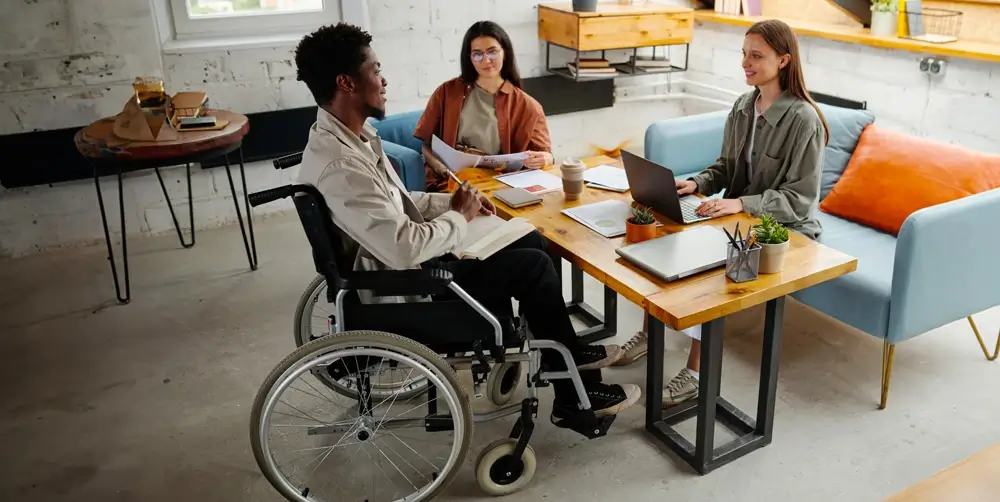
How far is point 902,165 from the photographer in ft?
9.06

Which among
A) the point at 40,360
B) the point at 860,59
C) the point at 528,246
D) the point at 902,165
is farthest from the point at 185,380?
the point at 860,59

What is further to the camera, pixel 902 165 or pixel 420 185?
pixel 420 185

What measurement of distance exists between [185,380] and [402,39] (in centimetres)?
213

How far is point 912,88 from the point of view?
136 inches

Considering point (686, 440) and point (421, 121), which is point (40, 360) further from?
point (686, 440)

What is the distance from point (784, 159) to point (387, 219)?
1.22m

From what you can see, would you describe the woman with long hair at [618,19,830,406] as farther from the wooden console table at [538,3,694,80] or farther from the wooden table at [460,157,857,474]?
the wooden console table at [538,3,694,80]

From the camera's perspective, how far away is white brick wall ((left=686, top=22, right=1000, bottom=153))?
10.4 ft

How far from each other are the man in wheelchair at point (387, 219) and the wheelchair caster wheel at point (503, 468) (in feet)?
0.61

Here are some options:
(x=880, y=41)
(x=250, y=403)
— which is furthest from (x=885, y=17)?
(x=250, y=403)

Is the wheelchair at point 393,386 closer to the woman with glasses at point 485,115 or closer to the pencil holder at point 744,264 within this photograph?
the pencil holder at point 744,264

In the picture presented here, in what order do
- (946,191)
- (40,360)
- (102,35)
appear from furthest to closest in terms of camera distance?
1. (102,35)
2. (40,360)
3. (946,191)

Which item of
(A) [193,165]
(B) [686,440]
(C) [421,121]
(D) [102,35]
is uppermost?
(D) [102,35]

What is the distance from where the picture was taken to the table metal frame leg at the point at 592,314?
2873mm
